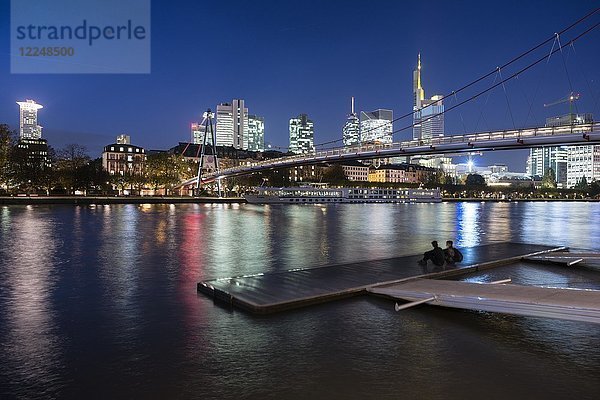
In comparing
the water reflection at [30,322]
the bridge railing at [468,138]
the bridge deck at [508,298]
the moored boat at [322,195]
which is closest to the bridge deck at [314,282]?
the bridge deck at [508,298]

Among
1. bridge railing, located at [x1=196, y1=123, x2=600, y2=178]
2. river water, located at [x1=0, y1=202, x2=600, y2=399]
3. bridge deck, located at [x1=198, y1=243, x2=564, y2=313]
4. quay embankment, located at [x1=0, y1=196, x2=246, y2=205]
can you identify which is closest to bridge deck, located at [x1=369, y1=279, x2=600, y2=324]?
river water, located at [x1=0, y1=202, x2=600, y2=399]

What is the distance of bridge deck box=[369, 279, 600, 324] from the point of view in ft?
27.1

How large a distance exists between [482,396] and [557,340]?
10.3ft

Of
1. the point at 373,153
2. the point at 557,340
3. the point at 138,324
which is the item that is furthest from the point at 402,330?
the point at 373,153

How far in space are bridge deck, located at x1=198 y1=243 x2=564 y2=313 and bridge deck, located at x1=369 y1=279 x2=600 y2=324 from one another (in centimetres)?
98

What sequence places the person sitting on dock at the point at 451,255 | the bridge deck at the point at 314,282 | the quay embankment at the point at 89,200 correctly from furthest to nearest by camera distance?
the quay embankment at the point at 89,200 < the person sitting on dock at the point at 451,255 < the bridge deck at the point at 314,282

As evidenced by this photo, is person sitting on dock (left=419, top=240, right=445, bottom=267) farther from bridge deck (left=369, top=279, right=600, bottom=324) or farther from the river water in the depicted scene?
bridge deck (left=369, top=279, right=600, bottom=324)

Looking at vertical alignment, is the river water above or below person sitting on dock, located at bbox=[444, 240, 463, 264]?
below

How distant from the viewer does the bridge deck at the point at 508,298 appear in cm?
827

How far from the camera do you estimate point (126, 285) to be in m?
12.7

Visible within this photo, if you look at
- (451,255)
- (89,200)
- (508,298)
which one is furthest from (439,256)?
(89,200)

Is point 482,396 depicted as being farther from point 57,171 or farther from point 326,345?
point 57,171

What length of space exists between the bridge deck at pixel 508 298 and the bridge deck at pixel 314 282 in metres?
0.98

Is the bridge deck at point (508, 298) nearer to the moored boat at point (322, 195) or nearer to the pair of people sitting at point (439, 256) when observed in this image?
the pair of people sitting at point (439, 256)
